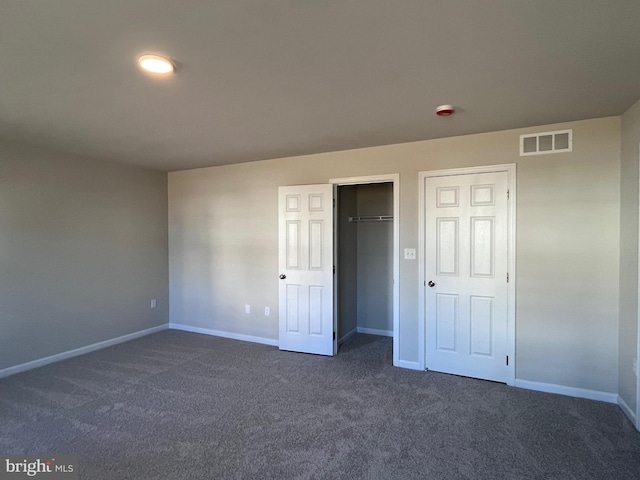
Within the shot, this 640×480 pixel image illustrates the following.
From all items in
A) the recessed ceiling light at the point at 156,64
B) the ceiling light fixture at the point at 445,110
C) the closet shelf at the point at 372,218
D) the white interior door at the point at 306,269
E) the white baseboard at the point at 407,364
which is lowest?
the white baseboard at the point at 407,364

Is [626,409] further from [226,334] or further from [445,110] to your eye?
[226,334]

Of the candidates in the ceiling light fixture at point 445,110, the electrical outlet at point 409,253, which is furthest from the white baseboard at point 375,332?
the ceiling light fixture at point 445,110

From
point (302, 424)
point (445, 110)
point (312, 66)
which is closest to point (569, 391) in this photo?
point (302, 424)

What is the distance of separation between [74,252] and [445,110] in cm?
449

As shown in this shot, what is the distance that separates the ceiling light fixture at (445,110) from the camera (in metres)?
2.73

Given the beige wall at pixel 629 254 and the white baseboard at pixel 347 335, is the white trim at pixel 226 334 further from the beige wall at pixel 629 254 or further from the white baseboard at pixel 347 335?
the beige wall at pixel 629 254

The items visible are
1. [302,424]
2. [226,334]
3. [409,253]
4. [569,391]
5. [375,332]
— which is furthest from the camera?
[375,332]

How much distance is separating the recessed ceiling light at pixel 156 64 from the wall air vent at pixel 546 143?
3.11 m

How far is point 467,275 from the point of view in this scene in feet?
11.7

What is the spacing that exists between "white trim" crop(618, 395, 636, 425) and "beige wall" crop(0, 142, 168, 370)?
5616 millimetres

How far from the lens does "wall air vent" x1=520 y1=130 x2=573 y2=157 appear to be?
10.4ft

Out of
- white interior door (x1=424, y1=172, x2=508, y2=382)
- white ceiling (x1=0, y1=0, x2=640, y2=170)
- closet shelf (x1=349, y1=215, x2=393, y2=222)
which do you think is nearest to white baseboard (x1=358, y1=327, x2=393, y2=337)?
white interior door (x1=424, y1=172, x2=508, y2=382)

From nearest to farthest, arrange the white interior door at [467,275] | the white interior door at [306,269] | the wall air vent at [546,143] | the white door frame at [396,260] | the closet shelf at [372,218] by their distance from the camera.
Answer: the wall air vent at [546,143], the white interior door at [467,275], the white door frame at [396,260], the white interior door at [306,269], the closet shelf at [372,218]

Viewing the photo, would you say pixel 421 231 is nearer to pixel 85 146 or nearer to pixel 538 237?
pixel 538 237
